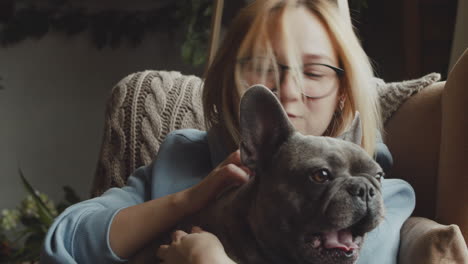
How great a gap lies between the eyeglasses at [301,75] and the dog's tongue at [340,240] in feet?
1.10

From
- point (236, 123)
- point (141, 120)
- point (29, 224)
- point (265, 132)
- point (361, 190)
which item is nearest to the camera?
Result: point (361, 190)

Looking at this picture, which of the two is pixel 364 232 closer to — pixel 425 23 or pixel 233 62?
pixel 233 62

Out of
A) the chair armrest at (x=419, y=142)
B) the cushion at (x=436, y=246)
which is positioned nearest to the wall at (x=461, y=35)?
the chair armrest at (x=419, y=142)

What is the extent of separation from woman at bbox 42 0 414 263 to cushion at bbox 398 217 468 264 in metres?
0.04

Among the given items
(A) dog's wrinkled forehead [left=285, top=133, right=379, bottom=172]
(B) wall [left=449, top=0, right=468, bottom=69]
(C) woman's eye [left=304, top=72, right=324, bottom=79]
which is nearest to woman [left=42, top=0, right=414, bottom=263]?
(C) woman's eye [left=304, top=72, right=324, bottom=79]

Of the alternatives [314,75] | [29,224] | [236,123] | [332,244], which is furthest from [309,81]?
[29,224]

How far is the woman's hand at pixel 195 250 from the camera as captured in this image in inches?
26.9

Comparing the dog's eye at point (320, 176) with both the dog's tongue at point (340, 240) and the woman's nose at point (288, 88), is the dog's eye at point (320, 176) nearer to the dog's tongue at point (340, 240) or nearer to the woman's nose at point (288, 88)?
the dog's tongue at point (340, 240)

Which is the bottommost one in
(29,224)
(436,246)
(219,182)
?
(29,224)

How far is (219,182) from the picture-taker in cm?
79

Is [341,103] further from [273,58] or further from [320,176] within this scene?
[320,176]

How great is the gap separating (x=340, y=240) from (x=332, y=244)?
0.01m

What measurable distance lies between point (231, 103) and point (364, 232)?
1.40 feet

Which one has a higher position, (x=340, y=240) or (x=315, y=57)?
(x=315, y=57)
